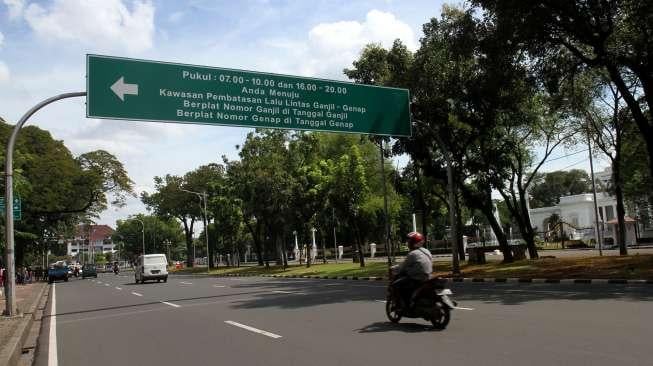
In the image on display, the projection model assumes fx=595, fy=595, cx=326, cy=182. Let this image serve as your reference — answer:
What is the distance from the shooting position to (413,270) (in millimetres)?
10273

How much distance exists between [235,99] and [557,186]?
99.3m

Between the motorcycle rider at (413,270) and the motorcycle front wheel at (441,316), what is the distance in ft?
1.53

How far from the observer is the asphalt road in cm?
763

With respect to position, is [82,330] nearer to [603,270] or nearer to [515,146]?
[603,270]

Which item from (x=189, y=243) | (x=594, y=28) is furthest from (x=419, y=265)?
(x=189, y=243)

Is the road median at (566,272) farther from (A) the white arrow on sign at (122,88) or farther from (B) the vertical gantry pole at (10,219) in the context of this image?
(B) the vertical gantry pole at (10,219)

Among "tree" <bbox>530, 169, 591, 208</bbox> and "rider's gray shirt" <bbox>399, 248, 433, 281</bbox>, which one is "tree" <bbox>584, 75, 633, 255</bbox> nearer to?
"rider's gray shirt" <bbox>399, 248, 433, 281</bbox>

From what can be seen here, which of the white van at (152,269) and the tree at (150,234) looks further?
the tree at (150,234)

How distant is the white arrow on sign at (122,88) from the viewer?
645 inches

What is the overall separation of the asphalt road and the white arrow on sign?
19.7 ft

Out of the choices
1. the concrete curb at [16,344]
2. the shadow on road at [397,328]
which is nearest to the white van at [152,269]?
the concrete curb at [16,344]

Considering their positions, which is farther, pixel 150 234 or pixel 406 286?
pixel 150 234

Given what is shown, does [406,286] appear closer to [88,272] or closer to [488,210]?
[488,210]

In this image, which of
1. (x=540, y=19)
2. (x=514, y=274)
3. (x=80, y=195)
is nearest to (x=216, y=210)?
(x=80, y=195)
